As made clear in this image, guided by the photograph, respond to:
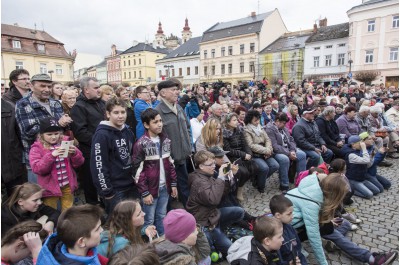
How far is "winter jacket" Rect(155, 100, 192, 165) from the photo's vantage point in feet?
13.1

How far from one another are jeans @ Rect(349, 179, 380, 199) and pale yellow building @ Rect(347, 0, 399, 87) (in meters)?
29.7

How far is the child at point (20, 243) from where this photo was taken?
6.55 ft

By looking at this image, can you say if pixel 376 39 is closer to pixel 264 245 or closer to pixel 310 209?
pixel 310 209

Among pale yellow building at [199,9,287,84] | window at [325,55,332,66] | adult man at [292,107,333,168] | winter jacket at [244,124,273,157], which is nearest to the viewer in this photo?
winter jacket at [244,124,273,157]

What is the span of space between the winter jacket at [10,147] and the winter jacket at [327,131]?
6168mm

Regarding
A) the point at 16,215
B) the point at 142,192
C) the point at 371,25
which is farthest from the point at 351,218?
the point at 371,25

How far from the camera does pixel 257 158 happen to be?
17.8 feet

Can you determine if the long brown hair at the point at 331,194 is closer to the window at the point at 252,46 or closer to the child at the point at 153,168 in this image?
the child at the point at 153,168

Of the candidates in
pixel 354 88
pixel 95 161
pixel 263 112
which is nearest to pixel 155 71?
pixel 354 88

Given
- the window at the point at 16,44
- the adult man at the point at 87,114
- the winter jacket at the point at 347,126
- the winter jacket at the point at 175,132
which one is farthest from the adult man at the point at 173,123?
the window at the point at 16,44

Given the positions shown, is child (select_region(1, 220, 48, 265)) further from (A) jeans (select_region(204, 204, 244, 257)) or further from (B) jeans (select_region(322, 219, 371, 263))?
(B) jeans (select_region(322, 219, 371, 263))

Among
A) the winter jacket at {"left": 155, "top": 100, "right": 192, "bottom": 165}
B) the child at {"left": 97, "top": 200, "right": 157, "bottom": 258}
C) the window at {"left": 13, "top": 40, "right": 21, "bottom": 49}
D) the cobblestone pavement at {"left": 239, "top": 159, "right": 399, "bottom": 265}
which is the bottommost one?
the cobblestone pavement at {"left": 239, "top": 159, "right": 399, "bottom": 265}

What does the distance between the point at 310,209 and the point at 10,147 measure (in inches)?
160

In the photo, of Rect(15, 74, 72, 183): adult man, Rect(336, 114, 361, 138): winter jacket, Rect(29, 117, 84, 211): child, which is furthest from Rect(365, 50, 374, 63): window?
Rect(29, 117, 84, 211): child
